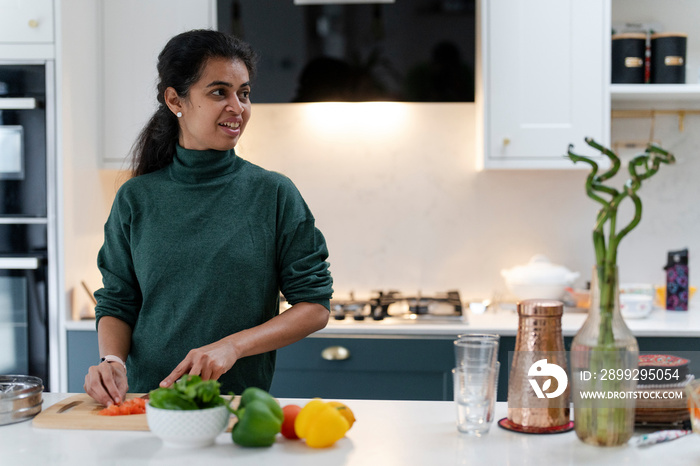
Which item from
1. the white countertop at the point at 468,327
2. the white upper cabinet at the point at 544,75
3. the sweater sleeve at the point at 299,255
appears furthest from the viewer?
the white upper cabinet at the point at 544,75

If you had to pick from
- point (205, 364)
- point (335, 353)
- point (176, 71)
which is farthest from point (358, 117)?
point (205, 364)

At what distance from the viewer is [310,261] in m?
1.61

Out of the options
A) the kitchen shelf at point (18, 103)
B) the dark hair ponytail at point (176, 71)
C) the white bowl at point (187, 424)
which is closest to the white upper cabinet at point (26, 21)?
the kitchen shelf at point (18, 103)

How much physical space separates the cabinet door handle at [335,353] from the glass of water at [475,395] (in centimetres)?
128

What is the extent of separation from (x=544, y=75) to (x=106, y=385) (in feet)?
6.45

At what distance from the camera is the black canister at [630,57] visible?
269cm

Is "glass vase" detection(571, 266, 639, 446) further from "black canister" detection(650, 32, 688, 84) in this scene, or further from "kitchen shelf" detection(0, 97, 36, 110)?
"kitchen shelf" detection(0, 97, 36, 110)

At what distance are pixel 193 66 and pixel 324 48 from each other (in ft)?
3.51

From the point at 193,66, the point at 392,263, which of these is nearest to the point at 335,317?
the point at 392,263

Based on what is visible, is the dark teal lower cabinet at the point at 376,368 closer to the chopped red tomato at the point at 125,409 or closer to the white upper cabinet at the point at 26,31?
the chopped red tomato at the point at 125,409

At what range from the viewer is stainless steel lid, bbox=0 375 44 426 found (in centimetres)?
129

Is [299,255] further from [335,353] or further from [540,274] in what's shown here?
[540,274]

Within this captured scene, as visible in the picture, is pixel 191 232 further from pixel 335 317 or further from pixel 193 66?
Answer: pixel 335 317

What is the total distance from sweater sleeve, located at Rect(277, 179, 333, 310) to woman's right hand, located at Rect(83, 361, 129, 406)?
1.34 ft
